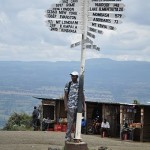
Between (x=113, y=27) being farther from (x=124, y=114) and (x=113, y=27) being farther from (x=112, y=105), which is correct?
(x=112, y=105)

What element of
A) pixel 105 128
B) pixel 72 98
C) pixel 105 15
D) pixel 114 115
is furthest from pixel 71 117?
pixel 114 115

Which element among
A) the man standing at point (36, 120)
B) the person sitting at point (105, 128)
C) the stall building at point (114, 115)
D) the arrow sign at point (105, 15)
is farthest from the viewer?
the man standing at point (36, 120)

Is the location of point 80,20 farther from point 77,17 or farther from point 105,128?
point 105,128

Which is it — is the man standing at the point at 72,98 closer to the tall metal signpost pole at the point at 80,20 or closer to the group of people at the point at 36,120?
the tall metal signpost pole at the point at 80,20

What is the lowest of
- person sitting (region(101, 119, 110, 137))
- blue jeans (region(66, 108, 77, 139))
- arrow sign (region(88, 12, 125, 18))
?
blue jeans (region(66, 108, 77, 139))

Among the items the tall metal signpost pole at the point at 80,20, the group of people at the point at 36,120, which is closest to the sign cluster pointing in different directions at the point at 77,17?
the tall metal signpost pole at the point at 80,20

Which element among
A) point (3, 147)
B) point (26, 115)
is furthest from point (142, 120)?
point (26, 115)

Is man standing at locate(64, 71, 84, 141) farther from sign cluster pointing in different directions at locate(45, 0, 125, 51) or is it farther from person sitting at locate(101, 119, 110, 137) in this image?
person sitting at locate(101, 119, 110, 137)

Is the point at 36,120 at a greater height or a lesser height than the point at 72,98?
greater

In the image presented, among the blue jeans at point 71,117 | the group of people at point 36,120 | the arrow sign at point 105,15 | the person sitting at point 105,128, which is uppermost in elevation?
the arrow sign at point 105,15

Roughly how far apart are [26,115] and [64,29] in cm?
3023

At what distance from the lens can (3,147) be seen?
14.3 metres

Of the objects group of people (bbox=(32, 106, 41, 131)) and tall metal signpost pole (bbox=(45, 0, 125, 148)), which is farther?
group of people (bbox=(32, 106, 41, 131))

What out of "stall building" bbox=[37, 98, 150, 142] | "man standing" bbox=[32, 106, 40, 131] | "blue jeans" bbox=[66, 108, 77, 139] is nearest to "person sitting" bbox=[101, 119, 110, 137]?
"stall building" bbox=[37, 98, 150, 142]
